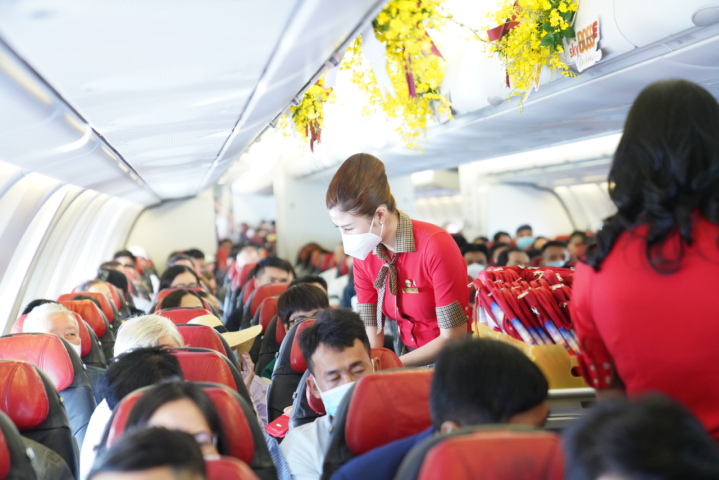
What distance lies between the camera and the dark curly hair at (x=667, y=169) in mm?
1506

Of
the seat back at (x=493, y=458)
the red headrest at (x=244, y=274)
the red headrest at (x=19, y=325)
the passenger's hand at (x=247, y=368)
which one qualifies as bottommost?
the passenger's hand at (x=247, y=368)

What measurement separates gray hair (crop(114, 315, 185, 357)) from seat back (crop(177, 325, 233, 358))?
139 mm

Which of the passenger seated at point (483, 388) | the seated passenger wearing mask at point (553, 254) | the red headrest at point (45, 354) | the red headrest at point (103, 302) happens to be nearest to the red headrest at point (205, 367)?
the passenger seated at point (483, 388)

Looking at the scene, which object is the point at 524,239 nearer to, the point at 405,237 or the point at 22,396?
the point at 405,237

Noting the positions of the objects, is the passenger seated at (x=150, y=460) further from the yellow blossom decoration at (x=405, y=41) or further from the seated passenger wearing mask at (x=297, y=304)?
the seated passenger wearing mask at (x=297, y=304)

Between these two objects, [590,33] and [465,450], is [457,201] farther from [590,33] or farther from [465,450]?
[465,450]

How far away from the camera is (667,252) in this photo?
1.52 metres

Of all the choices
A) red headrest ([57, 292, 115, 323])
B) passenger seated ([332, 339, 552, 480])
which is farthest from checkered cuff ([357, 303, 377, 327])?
red headrest ([57, 292, 115, 323])

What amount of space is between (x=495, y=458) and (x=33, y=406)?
95.5 inches

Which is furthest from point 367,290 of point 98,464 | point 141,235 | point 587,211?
point 587,211

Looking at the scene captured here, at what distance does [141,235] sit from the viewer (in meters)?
15.3

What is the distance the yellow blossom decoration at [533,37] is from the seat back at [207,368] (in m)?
3.13

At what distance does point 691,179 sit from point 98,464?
1.55 meters

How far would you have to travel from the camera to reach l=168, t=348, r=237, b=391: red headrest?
9.05 ft
